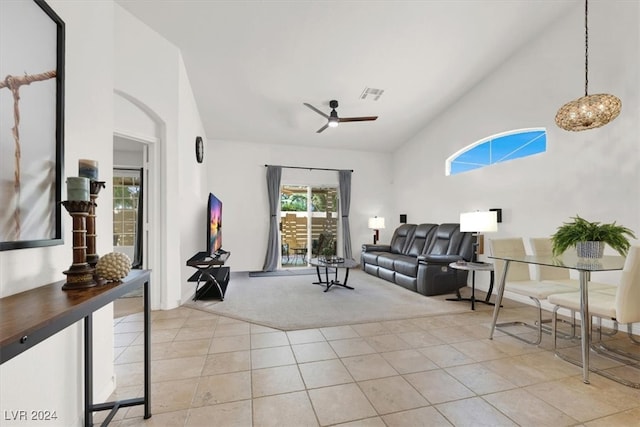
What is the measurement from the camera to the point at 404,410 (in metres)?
1.64

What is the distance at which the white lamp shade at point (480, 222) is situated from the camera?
362cm

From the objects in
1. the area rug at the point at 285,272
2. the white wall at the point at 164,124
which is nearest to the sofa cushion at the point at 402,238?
the area rug at the point at 285,272

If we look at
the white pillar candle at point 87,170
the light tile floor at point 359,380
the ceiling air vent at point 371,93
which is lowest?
the light tile floor at point 359,380

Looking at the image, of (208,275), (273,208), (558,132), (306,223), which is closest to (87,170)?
(208,275)

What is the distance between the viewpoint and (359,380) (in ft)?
6.36

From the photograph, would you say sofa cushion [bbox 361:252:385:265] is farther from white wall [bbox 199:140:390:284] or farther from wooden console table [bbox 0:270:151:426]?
wooden console table [bbox 0:270:151:426]

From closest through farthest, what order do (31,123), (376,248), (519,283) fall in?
(31,123), (519,283), (376,248)

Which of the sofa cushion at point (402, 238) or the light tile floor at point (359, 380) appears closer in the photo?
→ the light tile floor at point (359, 380)

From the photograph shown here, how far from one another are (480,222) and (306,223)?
12.7 feet

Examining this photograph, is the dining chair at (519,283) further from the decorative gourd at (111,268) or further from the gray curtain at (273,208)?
the gray curtain at (273,208)

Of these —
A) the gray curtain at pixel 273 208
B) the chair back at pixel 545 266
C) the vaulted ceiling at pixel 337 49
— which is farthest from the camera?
the gray curtain at pixel 273 208

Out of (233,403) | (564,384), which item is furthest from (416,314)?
(233,403)

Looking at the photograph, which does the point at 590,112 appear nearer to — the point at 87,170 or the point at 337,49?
the point at 337,49

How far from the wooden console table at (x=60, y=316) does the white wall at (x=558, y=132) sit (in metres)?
4.31
